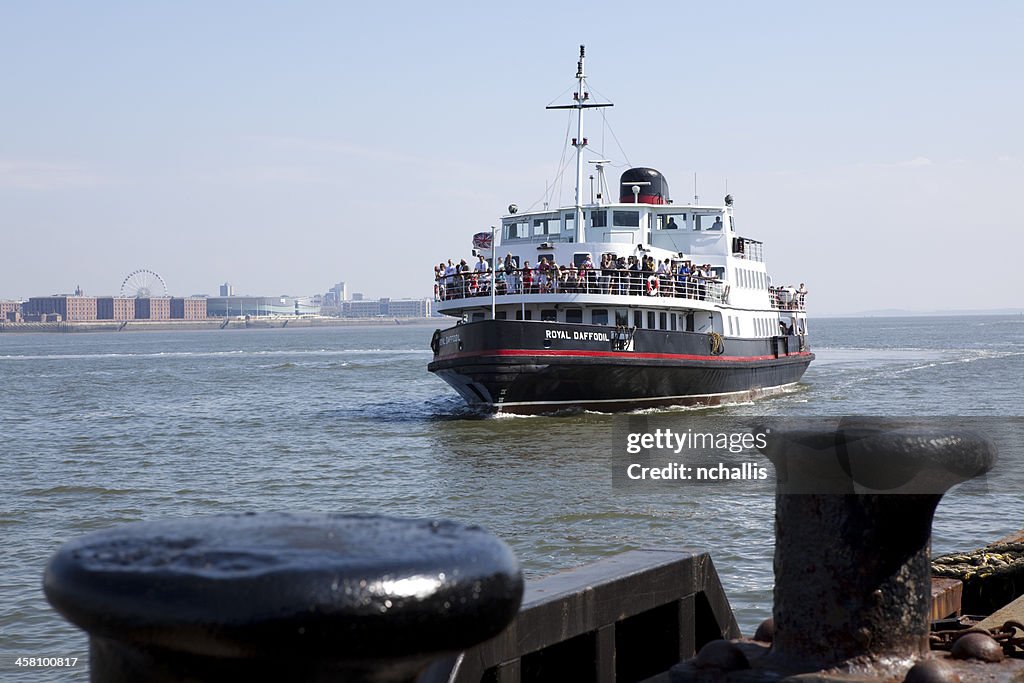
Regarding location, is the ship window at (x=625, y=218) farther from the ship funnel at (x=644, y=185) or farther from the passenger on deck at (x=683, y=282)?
the passenger on deck at (x=683, y=282)

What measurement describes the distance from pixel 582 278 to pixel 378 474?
9.26 meters

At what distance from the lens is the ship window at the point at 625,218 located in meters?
31.5

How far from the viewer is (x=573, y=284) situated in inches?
1041

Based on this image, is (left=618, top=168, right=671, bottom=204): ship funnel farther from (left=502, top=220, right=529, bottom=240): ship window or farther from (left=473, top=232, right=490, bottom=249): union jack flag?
(left=473, top=232, right=490, bottom=249): union jack flag

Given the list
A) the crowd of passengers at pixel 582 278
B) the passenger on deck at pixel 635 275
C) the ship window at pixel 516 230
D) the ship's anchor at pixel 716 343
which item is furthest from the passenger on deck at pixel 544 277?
the ship window at pixel 516 230

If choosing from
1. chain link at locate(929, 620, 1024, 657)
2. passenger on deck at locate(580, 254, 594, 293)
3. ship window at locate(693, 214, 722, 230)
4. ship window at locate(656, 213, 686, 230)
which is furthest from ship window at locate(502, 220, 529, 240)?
chain link at locate(929, 620, 1024, 657)

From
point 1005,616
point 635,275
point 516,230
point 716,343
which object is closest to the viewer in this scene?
point 1005,616

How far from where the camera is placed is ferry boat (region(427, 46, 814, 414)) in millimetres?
24875

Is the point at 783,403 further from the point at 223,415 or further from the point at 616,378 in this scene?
the point at 223,415

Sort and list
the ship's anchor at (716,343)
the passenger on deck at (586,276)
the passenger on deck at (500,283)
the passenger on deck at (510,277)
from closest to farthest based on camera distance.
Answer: the passenger on deck at (586,276) < the passenger on deck at (510,277) < the passenger on deck at (500,283) < the ship's anchor at (716,343)

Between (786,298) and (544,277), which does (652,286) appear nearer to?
(544,277)

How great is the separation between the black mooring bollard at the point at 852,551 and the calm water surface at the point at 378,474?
1715mm

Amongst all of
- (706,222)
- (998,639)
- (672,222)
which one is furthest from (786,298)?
(998,639)

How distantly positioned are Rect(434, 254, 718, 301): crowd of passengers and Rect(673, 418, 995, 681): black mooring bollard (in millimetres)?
23406
